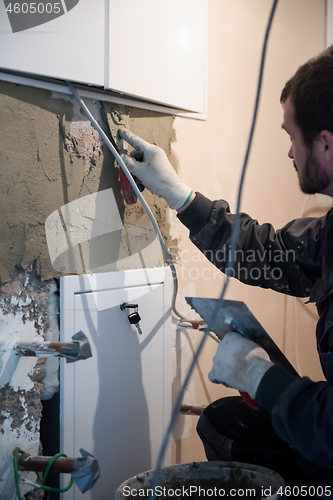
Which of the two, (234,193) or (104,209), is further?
(234,193)

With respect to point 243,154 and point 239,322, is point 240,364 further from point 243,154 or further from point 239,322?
point 243,154

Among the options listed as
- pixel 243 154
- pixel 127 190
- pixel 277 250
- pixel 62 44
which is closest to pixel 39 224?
pixel 127 190

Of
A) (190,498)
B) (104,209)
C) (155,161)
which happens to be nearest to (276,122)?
(155,161)

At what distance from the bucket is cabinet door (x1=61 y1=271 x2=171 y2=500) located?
15 cm

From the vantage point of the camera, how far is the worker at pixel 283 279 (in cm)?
74

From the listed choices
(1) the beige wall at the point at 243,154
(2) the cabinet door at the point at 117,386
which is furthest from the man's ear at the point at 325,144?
(2) the cabinet door at the point at 117,386

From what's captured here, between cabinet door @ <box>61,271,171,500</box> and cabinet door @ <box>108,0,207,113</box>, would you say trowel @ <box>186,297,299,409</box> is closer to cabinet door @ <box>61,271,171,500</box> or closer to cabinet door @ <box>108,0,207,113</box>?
cabinet door @ <box>61,271,171,500</box>

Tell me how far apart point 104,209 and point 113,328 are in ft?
1.07

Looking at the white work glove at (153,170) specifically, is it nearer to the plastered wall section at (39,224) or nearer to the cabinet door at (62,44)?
the plastered wall section at (39,224)

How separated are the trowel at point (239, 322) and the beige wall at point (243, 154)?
0.44 m

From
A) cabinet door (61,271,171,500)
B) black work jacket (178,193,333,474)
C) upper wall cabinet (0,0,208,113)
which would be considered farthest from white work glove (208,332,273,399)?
upper wall cabinet (0,0,208,113)

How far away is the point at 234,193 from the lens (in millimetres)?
1519

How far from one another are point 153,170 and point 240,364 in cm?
57

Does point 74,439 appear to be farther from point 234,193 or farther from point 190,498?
point 234,193
